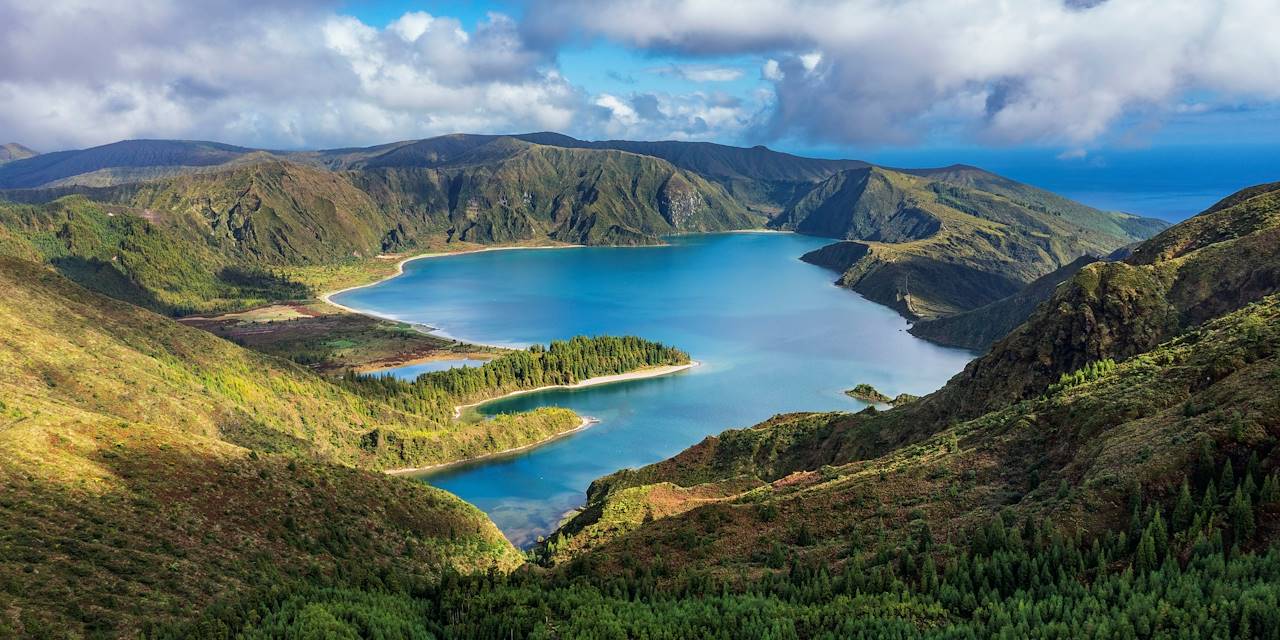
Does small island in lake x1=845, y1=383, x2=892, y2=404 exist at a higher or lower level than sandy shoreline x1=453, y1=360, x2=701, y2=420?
higher

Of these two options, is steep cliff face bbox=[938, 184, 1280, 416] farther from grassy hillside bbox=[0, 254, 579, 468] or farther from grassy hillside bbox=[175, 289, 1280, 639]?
grassy hillside bbox=[0, 254, 579, 468]

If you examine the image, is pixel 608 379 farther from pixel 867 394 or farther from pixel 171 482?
pixel 171 482

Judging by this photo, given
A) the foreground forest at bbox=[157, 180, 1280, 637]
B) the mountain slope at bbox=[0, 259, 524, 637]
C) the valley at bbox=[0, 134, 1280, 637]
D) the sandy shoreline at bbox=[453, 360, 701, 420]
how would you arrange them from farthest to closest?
the sandy shoreline at bbox=[453, 360, 701, 420], the mountain slope at bbox=[0, 259, 524, 637], the valley at bbox=[0, 134, 1280, 637], the foreground forest at bbox=[157, 180, 1280, 637]

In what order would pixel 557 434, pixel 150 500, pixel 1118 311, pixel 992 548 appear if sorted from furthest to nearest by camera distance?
pixel 557 434
pixel 1118 311
pixel 150 500
pixel 992 548

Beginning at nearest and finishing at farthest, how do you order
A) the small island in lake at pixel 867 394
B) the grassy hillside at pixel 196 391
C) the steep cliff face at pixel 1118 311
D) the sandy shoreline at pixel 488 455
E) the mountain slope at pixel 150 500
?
the mountain slope at pixel 150 500 → the steep cliff face at pixel 1118 311 → the grassy hillside at pixel 196 391 → the sandy shoreline at pixel 488 455 → the small island in lake at pixel 867 394

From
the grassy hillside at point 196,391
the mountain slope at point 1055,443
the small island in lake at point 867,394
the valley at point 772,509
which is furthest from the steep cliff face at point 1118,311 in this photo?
the grassy hillside at point 196,391

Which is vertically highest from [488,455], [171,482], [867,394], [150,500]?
[171,482]

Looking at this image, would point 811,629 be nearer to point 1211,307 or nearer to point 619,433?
point 1211,307

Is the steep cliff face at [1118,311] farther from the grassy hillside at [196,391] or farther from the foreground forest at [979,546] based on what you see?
the grassy hillside at [196,391]

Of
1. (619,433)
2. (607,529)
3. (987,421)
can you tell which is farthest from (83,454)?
(619,433)

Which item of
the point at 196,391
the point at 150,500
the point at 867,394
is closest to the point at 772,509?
the point at 150,500

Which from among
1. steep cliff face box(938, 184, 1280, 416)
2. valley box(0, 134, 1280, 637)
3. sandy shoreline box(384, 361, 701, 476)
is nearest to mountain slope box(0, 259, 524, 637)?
valley box(0, 134, 1280, 637)

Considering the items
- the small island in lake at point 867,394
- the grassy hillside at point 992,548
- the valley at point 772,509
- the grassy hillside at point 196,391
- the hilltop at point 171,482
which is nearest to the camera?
the grassy hillside at point 992,548
